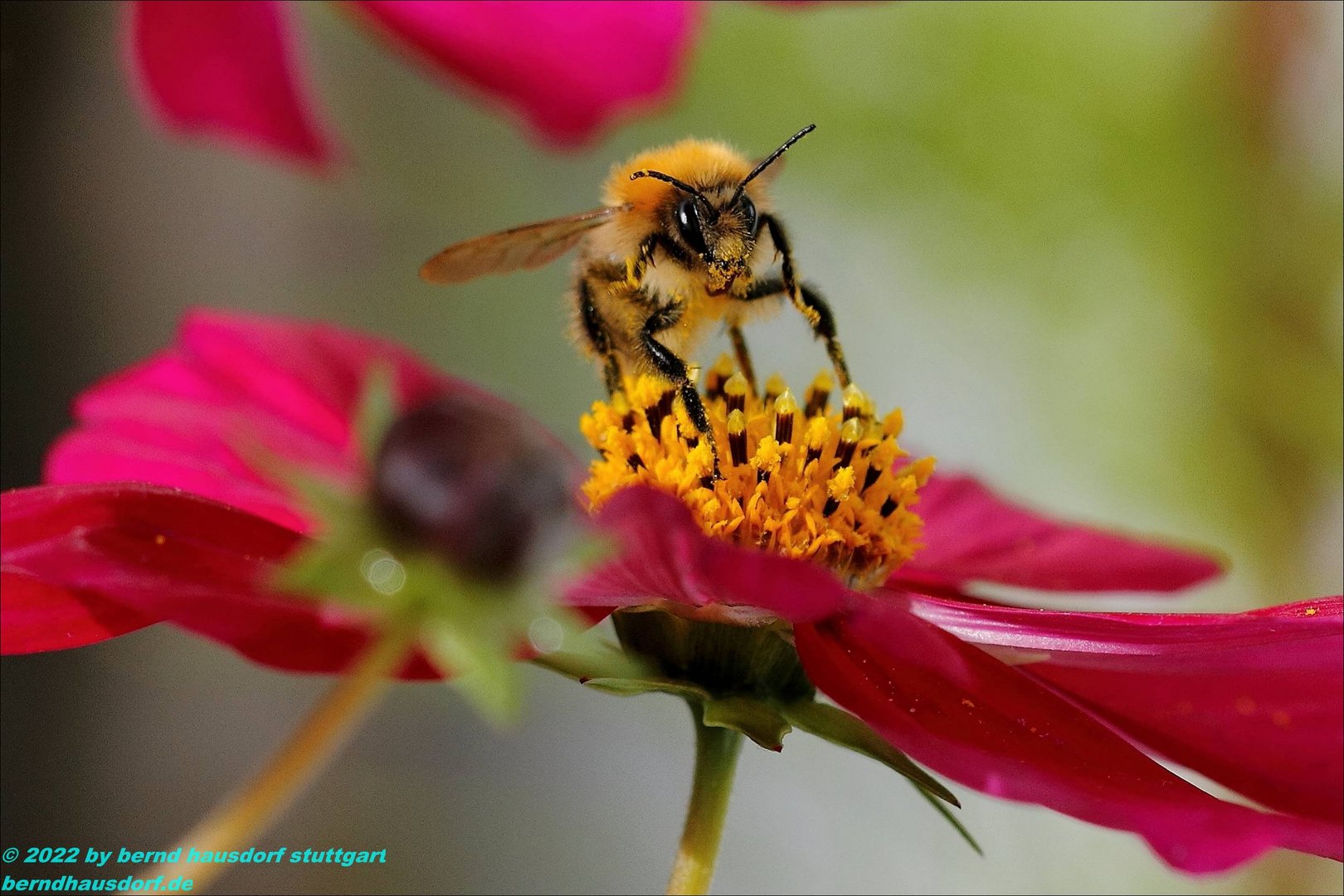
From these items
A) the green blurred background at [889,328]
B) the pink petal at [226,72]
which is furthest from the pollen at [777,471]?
the green blurred background at [889,328]

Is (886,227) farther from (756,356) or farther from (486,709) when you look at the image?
(486,709)

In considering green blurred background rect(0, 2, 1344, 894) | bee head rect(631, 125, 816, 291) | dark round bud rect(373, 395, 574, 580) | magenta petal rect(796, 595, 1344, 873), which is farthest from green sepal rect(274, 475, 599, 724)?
green blurred background rect(0, 2, 1344, 894)

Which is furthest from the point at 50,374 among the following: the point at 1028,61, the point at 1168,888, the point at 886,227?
the point at 1168,888

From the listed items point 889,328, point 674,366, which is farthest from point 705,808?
point 889,328

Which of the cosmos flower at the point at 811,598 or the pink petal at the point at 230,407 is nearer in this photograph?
the cosmos flower at the point at 811,598

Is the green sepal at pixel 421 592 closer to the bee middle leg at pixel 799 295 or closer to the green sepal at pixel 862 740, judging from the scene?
the green sepal at pixel 862 740

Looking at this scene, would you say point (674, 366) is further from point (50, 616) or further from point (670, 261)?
point (50, 616)
